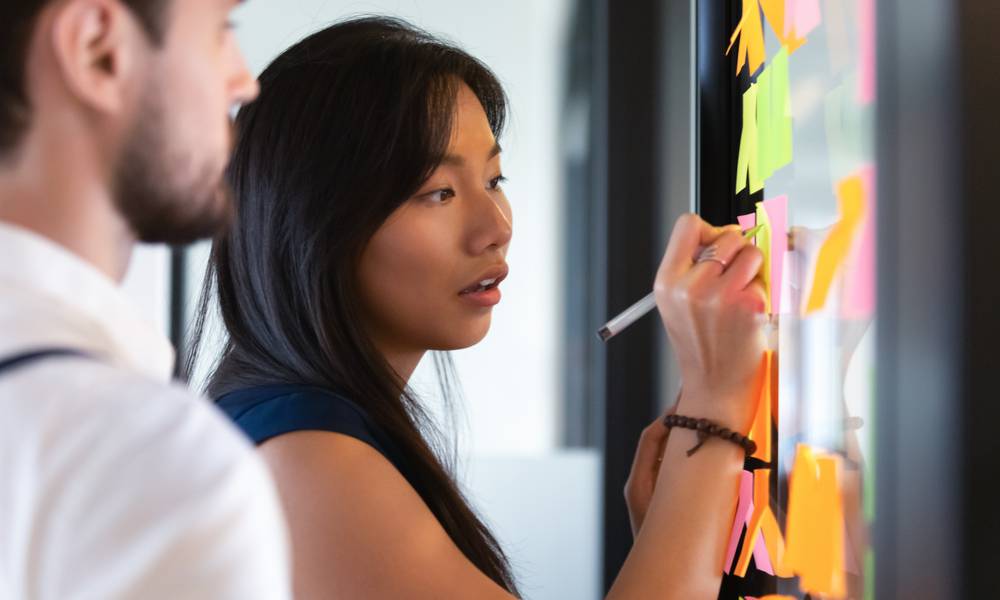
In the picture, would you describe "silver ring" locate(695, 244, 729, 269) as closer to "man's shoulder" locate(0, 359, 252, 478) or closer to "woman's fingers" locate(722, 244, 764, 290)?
"woman's fingers" locate(722, 244, 764, 290)

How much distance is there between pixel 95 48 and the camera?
47 cm

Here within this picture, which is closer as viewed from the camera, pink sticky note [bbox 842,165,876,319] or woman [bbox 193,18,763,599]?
pink sticky note [bbox 842,165,876,319]

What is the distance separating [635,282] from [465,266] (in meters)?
0.45

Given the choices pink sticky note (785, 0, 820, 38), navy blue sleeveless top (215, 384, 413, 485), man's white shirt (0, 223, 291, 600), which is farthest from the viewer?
navy blue sleeveless top (215, 384, 413, 485)

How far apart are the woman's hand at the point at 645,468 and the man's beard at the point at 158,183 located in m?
0.56

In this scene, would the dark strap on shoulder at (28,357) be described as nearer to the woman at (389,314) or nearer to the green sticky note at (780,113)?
the woman at (389,314)

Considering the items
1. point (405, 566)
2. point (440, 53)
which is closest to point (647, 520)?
point (405, 566)

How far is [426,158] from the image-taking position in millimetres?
924

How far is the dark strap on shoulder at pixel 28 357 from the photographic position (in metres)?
0.40

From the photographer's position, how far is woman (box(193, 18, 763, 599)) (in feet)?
2.59

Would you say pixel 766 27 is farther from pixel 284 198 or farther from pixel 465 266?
pixel 284 198

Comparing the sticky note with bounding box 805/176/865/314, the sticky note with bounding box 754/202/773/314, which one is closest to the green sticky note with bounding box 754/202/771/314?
the sticky note with bounding box 754/202/773/314

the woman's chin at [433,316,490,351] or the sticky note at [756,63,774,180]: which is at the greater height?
the sticky note at [756,63,774,180]

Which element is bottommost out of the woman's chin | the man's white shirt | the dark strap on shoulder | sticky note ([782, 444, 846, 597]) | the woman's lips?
sticky note ([782, 444, 846, 597])
